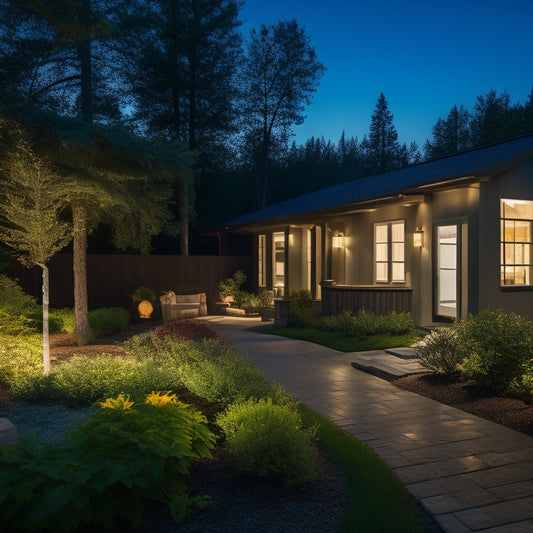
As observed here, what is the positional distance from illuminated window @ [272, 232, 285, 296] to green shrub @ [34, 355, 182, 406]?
11.3 m

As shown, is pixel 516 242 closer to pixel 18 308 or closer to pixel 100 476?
pixel 100 476

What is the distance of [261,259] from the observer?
18422 mm

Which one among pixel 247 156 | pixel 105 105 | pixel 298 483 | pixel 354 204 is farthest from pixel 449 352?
pixel 247 156

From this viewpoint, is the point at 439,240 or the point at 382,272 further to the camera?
the point at 382,272

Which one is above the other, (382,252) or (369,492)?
(382,252)

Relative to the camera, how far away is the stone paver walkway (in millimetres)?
3414

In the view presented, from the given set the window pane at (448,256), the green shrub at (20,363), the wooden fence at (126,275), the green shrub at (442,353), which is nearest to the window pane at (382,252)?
the window pane at (448,256)

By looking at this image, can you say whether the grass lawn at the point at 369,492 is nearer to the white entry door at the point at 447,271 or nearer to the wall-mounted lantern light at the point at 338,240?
the white entry door at the point at 447,271

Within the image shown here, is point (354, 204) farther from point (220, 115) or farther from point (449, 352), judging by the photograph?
point (220, 115)

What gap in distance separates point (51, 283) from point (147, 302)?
2757 millimetres

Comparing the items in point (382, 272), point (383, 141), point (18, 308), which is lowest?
point (18, 308)

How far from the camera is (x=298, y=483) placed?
11.6ft

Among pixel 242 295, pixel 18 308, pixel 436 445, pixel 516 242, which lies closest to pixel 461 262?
pixel 516 242

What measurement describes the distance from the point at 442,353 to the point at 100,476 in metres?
5.25
